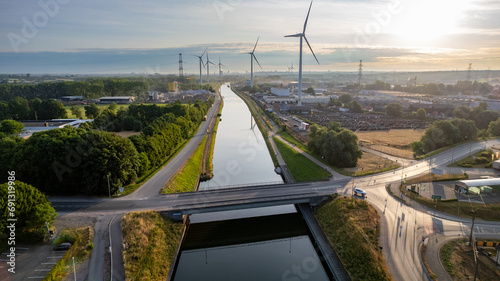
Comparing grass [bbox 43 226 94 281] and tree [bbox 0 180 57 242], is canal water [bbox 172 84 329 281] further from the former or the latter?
tree [bbox 0 180 57 242]

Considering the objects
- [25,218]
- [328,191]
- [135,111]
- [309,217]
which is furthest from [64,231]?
[135,111]

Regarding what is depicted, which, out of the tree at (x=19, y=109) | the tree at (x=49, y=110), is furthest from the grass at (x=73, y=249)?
the tree at (x=19, y=109)

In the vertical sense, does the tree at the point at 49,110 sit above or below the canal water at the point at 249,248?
above

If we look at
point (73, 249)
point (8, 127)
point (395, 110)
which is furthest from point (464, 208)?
point (395, 110)

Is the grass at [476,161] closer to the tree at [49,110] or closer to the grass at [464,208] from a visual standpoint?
the grass at [464,208]

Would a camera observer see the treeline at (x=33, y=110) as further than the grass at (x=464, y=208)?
A: Yes

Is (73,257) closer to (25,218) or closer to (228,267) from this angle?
(25,218)
